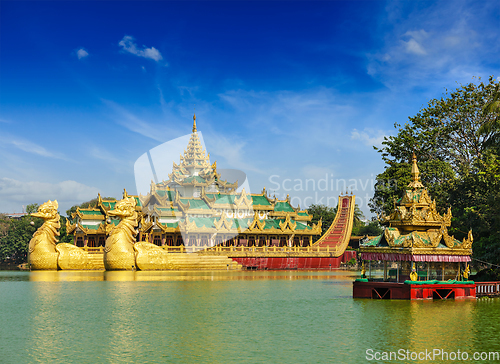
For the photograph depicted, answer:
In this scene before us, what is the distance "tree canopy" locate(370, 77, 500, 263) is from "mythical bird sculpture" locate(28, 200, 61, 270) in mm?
25862

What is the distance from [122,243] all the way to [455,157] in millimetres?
26416

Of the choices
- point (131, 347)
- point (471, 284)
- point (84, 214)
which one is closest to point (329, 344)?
point (131, 347)

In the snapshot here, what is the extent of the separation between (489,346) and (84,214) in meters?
46.8

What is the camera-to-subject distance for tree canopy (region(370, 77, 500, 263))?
102 ft

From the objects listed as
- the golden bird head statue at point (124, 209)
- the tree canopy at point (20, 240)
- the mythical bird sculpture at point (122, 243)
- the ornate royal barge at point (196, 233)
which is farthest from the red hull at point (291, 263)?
the tree canopy at point (20, 240)

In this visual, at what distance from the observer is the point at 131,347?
14156 mm

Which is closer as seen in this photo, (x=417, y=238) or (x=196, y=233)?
(x=417, y=238)

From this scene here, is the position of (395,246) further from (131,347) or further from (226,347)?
(131,347)

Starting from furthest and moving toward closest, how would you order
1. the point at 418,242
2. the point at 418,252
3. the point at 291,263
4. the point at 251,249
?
the point at 291,263, the point at 251,249, the point at 418,242, the point at 418,252

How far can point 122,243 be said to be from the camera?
40.1 m

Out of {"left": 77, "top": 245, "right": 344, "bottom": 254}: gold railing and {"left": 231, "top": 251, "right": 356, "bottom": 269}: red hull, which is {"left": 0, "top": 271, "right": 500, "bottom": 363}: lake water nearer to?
{"left": 77, "top": 245, "right": 344, "bottom": 254}: gold railing

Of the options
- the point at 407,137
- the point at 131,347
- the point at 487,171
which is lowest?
the point at 131,347

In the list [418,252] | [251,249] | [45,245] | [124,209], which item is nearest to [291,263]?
[251,249]

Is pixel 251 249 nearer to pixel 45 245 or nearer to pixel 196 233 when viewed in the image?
pixel 196 233
